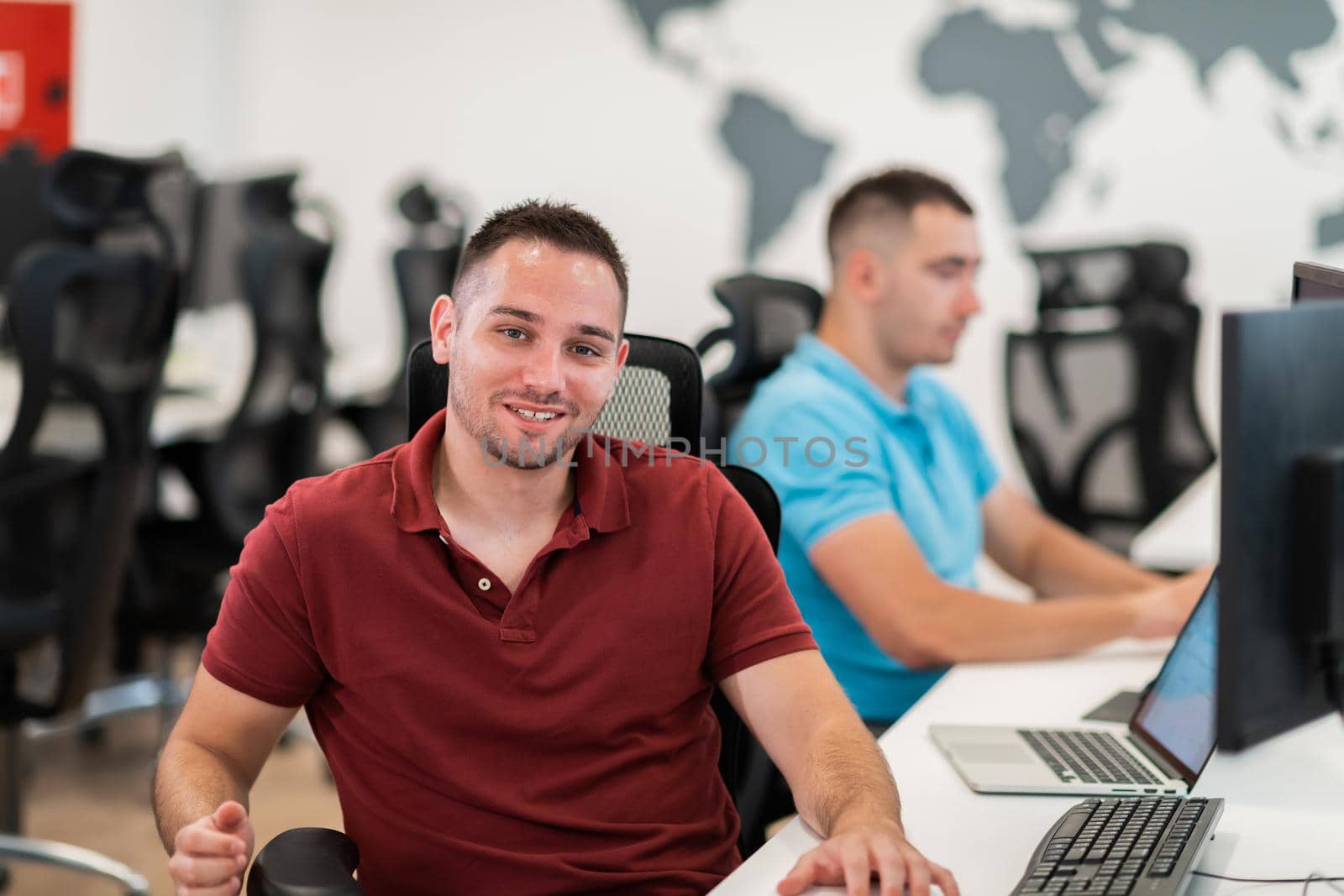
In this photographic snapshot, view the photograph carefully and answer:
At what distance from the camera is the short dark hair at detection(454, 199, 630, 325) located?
1.45 meters

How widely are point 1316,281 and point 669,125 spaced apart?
3.59 metres

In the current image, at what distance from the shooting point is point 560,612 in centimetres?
138

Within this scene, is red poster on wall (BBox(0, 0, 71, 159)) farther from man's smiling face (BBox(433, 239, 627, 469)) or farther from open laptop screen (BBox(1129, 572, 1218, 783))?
open laptop screen (BBox(1129, 572, 1218, 783))

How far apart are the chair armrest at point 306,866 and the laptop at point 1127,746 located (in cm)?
63

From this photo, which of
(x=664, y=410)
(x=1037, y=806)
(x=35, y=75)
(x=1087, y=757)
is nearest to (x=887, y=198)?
(x=664, y=410)

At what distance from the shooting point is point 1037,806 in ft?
4.45

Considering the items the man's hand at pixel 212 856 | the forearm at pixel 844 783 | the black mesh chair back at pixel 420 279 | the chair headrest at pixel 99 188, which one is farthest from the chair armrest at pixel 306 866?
the black mesh chair back at pixel 420 279

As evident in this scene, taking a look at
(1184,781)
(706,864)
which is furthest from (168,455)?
(1184,781)

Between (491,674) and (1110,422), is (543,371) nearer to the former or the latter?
(491,674)

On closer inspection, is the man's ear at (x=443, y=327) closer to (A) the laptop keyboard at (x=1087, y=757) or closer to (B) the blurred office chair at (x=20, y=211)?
(A) the laptop keyboard at (x=1087, y=757)

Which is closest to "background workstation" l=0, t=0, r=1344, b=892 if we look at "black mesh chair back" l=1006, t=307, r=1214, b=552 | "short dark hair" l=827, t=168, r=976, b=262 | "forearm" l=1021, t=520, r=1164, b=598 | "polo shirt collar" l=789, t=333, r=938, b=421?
"black mesh chair back" l=1006, t=307, r=1214, b=552

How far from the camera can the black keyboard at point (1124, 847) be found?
108 cm

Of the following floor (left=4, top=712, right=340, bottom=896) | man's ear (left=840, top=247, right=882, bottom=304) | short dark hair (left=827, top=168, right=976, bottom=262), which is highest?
short dark hair (left=827, top=168, right=976, bottom=262)

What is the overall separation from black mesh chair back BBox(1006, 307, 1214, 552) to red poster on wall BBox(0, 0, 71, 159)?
10.7ft
